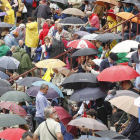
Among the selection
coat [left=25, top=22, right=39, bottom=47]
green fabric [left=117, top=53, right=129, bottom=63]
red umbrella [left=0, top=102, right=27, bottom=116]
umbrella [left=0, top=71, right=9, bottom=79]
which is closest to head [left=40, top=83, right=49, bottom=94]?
red umbrella [left=0, top=102, right=27, bottom=116]

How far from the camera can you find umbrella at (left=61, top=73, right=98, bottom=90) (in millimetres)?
13695

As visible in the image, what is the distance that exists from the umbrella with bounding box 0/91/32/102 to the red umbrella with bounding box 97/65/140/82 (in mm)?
2186

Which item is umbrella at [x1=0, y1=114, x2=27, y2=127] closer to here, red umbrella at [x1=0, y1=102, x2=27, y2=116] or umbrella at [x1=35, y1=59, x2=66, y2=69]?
red umbrella at [x1=0, y1=102, x2=27, y2=116]

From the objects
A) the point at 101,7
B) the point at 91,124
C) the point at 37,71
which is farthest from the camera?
the point at 101,7

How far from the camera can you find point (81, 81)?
13727 mm

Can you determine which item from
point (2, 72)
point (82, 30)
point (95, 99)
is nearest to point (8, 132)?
point (95, 99)

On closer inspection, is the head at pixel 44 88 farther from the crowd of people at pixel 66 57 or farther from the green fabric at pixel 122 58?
the green fabric at pixel 122 58

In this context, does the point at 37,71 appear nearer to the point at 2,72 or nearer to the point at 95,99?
the point at 2,72

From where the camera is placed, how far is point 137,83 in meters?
14.2

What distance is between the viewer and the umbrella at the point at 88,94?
519 inches

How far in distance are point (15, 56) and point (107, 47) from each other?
4234mm

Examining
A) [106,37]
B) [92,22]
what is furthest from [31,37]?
[106,37]

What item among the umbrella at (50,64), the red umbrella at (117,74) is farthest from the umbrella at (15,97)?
the red umbrella at (117,74)

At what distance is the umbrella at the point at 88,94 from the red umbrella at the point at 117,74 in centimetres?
31
